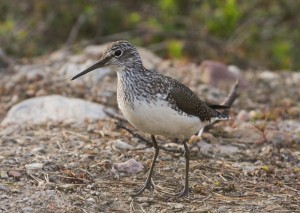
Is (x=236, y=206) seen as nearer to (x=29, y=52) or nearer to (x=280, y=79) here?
(x=280, y=79)

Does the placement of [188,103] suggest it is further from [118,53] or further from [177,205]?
[177,205]

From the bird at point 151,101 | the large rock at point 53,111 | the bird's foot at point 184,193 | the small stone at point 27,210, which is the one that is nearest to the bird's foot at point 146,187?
the bird at point 151,101

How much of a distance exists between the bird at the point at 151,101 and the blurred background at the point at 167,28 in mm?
5083

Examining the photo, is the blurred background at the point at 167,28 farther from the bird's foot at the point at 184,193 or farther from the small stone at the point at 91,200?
the small stone at the point at 91,200

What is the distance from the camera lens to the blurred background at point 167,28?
11.8m

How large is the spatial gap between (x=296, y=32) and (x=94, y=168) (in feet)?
25.6

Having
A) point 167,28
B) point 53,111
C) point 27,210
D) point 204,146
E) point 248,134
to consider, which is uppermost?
point 167,28

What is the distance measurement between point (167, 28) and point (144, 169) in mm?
5850

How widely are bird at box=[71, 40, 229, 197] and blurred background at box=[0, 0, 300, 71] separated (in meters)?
5.08

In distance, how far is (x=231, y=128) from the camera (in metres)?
8.45

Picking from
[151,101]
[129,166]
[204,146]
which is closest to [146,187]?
[129,166]

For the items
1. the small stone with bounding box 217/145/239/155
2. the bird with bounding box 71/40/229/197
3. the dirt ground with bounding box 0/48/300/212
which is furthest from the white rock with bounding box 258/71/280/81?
the bird with bounding box 71/40/229/197

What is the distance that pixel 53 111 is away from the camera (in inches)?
332

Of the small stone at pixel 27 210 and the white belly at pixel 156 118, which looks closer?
the small stone at pixel 27 210
